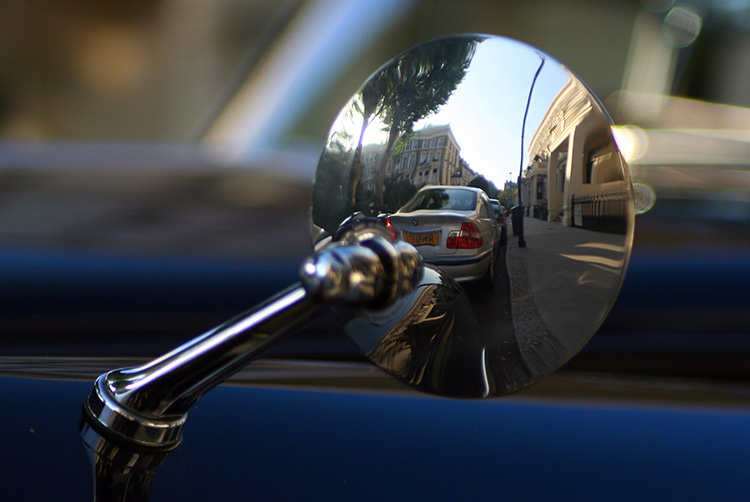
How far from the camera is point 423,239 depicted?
2.44ft

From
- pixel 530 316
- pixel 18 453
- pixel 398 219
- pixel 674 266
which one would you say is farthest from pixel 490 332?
pixel 18 453

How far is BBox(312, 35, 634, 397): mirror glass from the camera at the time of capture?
732 millimetres

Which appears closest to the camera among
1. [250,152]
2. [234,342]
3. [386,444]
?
[234,342]

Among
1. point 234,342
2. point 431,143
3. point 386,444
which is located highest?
point 431,143

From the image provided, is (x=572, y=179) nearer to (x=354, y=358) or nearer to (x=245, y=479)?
(x=354, y=358)

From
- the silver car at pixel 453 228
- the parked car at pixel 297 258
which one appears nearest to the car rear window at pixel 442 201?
the silver car at pixel 453 228

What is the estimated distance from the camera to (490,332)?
30.2 inches

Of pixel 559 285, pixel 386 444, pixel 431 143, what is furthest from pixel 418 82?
pixel 386 444

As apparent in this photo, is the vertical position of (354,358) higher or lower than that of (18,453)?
higher

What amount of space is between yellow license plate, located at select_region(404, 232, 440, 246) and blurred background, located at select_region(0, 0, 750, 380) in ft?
1.54

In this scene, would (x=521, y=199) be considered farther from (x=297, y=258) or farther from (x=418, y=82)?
(x=297, y=258)

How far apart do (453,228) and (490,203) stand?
0.17 ft

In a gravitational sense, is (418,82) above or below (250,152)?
above

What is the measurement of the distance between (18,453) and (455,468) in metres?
0.76
